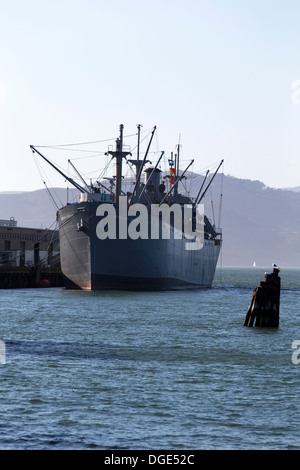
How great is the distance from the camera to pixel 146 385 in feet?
89.9

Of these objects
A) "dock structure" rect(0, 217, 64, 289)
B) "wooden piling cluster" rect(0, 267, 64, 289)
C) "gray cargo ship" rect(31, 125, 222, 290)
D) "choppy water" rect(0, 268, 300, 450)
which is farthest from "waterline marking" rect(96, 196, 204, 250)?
"choppy water" rect(0, 268, 300, 450)

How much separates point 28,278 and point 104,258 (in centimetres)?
2284

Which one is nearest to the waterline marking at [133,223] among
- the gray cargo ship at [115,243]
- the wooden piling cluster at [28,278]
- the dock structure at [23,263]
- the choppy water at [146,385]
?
the gray cargo ship at [115,243]

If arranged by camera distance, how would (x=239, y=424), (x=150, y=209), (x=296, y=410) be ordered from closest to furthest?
(x=239, y=424)
(x=296, y=410)
(x=150, y=209)

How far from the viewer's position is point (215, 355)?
116 feet

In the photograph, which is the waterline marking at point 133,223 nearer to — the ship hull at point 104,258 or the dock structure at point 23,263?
the ship hull at point 104,258

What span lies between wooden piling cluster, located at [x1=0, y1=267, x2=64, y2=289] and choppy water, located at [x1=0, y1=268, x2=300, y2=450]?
42918mm

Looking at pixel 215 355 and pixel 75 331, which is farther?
pixel 75 331

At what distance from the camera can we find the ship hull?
78.6 m

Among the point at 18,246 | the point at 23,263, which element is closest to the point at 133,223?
the point at 18,246

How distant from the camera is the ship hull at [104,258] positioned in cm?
7862

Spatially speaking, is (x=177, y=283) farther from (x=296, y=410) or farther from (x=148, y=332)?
(x=296, y=410)

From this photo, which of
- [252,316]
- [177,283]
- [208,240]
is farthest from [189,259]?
[252,316]

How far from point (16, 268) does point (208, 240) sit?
3091 cm
